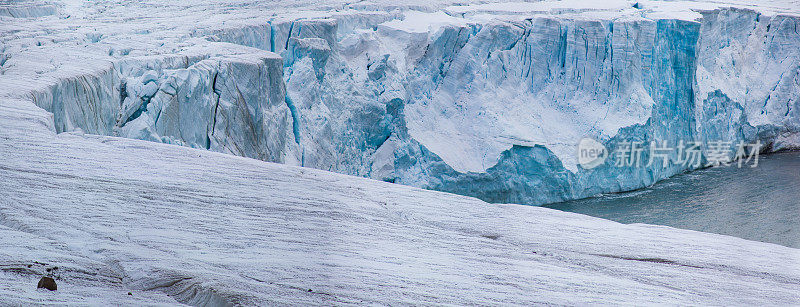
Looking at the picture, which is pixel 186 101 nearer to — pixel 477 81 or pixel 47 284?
pixel 47 284

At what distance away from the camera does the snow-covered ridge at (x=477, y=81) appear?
669 centimetres

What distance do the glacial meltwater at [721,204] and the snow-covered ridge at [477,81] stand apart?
302 mm

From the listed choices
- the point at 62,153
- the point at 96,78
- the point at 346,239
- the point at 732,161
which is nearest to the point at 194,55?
the point at 96,78

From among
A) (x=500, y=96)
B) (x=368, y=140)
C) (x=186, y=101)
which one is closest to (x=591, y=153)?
(x=500, y=96)

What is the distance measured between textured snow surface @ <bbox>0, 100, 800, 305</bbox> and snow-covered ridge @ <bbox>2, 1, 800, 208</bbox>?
9.69 feet

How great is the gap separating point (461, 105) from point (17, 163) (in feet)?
23.0

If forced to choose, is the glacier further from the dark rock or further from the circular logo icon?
the circular logo icon

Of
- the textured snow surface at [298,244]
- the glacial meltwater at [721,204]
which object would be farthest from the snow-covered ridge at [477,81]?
the textured snow surface at [298,244]

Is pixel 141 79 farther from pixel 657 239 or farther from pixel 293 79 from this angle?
pixel 657 239

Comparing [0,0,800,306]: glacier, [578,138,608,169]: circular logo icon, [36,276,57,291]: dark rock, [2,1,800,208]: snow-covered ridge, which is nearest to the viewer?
[36,276,57,291]: dark rock

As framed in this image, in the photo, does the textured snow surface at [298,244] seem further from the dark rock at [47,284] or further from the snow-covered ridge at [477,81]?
the snow-covered ridge at [477,81]

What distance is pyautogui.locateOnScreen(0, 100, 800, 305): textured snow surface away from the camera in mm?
1905

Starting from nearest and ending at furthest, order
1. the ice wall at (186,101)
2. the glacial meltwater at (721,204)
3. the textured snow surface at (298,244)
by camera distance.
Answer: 1. the textured snow surface at (298,244)
2. the ice wall at (186,101)
3. the glacial meltwater at (721,204)

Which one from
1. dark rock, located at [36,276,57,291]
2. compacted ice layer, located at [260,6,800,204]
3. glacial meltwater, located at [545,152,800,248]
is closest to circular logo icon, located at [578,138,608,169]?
compacted ice layer, located at [260,6,800,204]
